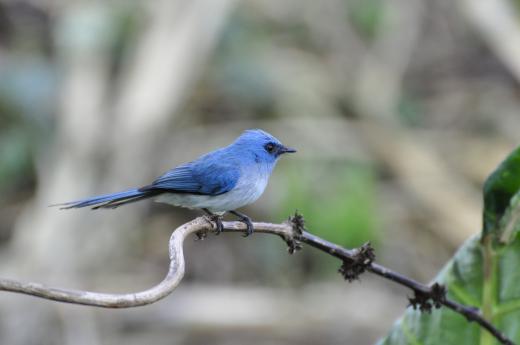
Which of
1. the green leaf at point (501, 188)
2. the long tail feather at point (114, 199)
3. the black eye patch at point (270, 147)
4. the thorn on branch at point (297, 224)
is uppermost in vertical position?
the green leaf at point (501, 188)

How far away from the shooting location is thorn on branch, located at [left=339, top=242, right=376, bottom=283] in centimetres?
217

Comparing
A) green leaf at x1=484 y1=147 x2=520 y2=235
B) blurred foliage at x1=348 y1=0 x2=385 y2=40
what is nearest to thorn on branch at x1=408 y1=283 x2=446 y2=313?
green leaf at x1=484 y1=147 x2=520 y2=235

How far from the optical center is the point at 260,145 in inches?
156

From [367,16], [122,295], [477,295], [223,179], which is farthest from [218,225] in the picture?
[367,16]

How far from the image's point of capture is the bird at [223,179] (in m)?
3.65

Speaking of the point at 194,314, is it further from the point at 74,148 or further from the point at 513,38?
the point at 513,38

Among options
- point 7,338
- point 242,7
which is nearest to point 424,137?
point 242,7

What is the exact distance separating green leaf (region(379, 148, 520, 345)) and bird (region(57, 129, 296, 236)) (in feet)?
3.25

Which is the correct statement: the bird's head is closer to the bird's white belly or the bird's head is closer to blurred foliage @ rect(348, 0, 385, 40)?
the bird's white belly

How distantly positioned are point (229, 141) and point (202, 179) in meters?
4.29

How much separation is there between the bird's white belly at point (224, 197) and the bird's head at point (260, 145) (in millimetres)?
211

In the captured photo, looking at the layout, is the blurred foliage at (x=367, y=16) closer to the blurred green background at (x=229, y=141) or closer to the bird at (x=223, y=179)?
the blurred green background at (x=229, y=141)

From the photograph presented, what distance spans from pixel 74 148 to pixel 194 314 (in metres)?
1.86

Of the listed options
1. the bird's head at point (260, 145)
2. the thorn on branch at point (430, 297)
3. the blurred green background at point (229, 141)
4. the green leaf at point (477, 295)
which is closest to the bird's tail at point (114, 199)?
the bird's head at point (260, 145)
